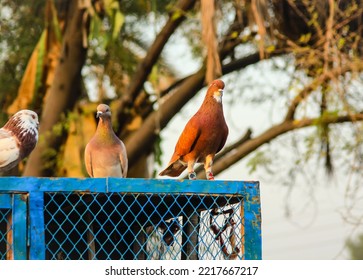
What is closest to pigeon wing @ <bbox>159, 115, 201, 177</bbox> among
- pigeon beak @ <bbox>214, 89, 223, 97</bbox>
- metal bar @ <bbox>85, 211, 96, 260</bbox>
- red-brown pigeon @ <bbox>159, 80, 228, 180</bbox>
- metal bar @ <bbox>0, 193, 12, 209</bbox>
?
red-brown pigeon @ <bbox>159, 80, 228, 180</bbox>

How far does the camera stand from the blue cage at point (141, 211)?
387 centimetres

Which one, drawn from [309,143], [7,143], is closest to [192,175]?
[7,143]

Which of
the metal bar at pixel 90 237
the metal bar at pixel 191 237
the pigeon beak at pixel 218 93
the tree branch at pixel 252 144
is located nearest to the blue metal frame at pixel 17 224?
the metal bar at pixel 90 237

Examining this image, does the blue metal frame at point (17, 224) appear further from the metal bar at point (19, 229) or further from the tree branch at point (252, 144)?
the tree branch at point (252, 144)

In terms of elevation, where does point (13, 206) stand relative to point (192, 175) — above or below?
below

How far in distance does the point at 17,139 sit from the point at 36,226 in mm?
693

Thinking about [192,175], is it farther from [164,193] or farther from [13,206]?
[13,206]

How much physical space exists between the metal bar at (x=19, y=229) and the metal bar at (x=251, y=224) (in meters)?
0.93

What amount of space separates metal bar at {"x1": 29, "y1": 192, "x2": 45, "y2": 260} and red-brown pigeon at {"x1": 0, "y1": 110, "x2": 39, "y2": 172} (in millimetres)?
553

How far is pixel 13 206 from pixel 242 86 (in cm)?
767

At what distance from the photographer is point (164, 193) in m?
4.02

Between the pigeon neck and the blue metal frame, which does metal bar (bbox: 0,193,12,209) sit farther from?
the pigeon neck

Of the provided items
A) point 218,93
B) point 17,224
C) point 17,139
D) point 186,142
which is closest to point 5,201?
point 17,224
